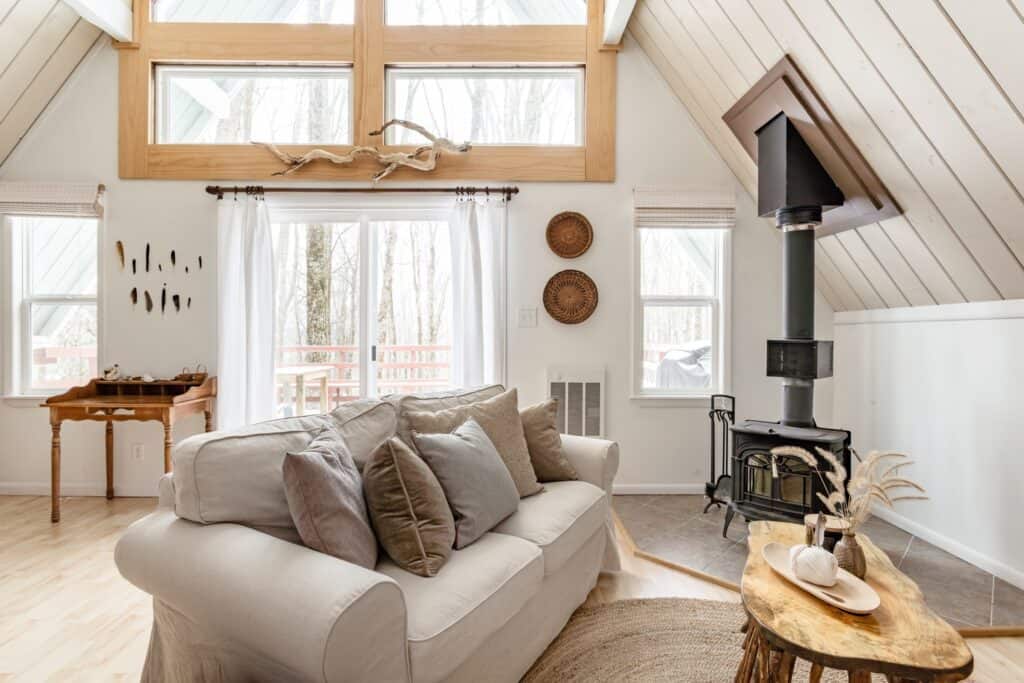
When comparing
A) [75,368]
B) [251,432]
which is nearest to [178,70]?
[75,368]

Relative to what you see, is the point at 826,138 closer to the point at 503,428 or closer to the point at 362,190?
the point at 503,428

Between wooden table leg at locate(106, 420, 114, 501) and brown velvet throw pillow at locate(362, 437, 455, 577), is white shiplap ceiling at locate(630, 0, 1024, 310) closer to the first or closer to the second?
brown velvet throw pillow at locate(362, 437, 455, 577)

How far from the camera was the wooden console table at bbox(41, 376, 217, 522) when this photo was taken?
130 inches

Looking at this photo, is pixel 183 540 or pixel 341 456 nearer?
pixel 183 540

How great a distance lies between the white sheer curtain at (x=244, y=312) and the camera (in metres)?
3.74

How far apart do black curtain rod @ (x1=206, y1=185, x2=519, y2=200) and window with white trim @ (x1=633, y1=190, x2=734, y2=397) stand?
1.09 meters

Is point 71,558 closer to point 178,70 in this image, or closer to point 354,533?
point 354,533

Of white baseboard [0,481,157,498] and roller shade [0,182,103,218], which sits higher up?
roller shade [0,182,103,218]

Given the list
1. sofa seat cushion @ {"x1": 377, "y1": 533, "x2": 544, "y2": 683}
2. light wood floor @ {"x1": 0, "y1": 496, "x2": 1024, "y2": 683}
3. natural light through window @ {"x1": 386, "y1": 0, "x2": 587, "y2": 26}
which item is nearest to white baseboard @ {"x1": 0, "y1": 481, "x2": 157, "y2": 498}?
light wood floor @ {"x1": 0, "y1": 496, "x2": 1024, "y2": 683}

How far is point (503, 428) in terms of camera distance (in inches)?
92.9

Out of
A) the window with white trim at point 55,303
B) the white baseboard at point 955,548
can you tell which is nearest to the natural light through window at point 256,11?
the window with white trim at point 55,303

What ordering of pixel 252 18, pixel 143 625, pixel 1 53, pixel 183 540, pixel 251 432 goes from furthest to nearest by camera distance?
pixel 252 18
pixel 1 53
pixel 143 625
pixel 251 432
pixel 183 540

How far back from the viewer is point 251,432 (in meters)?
1.69

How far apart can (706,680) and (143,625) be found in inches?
84.4
